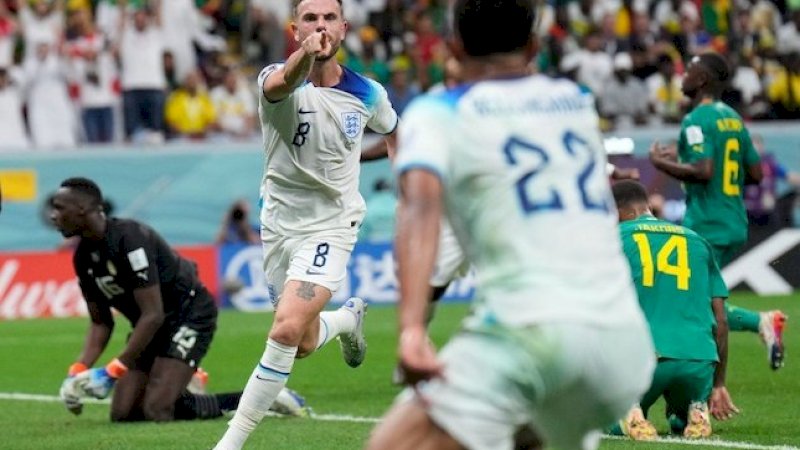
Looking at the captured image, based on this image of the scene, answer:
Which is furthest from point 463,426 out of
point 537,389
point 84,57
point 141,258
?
point 84,57

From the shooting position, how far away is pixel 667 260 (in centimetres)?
900

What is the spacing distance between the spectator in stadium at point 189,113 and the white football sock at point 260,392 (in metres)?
15.8

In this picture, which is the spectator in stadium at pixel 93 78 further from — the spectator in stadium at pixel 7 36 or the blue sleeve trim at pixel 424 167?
the blue sleeve trim at pixel 424 167

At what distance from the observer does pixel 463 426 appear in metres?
4.22

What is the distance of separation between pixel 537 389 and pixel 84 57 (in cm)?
1955

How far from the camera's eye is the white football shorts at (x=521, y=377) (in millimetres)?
4234

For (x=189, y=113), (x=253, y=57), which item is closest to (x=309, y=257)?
(x=189, y=113)

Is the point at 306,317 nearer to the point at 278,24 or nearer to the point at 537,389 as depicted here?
the point at 537,389

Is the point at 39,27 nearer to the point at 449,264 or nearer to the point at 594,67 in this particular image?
the point at 594,67

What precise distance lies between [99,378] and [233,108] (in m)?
14.1

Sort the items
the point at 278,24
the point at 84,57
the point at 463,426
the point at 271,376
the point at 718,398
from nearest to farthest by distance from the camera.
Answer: the point at 463,426 → the point at 271,376 → the point at 718,398 → the point at 84,57 → the point at 278,24

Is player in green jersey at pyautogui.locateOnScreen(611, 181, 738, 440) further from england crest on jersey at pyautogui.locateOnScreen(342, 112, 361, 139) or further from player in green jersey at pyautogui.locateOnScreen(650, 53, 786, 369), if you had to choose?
player in green jersey at pyautogui.locateOnScreen(650, 53, 786, 369)

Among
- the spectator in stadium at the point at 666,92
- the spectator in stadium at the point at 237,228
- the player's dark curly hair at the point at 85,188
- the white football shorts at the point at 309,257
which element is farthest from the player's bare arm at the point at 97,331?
the spectator in stadium at the point at 666,92

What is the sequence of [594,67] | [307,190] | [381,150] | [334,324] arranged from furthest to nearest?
[594,67] < [381,150] < [334,324] < [307,190]
